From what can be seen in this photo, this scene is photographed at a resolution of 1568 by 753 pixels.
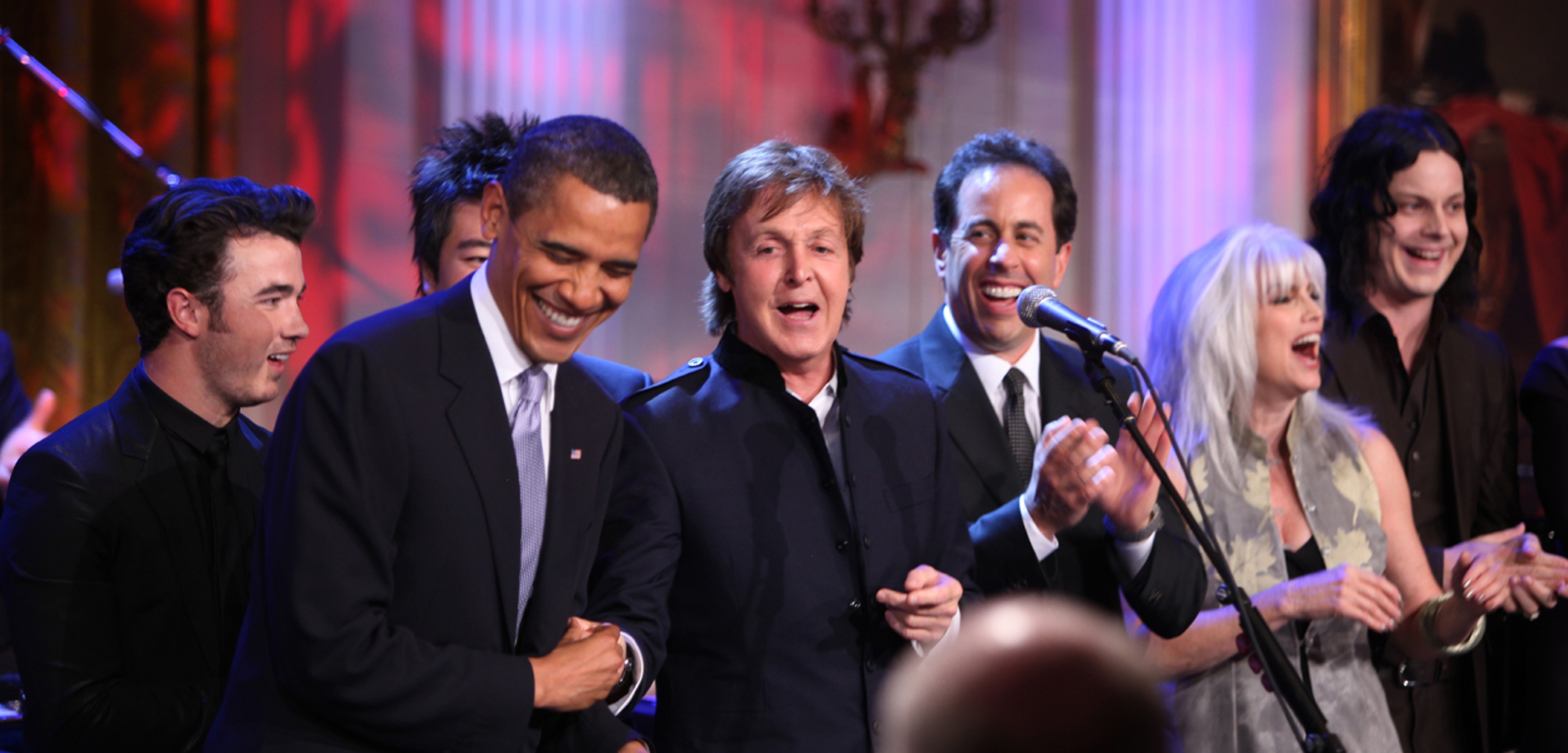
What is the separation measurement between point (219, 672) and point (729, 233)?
1.21m

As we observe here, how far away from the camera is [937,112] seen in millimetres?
6008

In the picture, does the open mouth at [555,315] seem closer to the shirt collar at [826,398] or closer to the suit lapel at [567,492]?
the suit lapel at [567,492]

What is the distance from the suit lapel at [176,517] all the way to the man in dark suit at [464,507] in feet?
Result: 1.52

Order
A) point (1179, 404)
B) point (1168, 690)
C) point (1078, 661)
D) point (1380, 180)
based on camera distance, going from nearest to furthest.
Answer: point (1078, 661), point (1168, 690), point (1179, 404), point (1380, 180)

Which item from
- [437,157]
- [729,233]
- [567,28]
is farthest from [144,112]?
[729,233]

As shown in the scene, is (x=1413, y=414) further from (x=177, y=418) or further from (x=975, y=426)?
(x=177, y=418)

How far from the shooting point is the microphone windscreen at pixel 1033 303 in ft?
7.26

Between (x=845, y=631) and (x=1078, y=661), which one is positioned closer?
(x=1078, y=661)

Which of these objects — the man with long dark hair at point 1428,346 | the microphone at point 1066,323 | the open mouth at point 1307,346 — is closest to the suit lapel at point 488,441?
the microphone at point 1066,323

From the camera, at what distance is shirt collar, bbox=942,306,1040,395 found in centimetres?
288

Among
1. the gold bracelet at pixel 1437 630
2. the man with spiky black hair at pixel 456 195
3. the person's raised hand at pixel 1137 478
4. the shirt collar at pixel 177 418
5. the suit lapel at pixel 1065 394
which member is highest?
the man with spiky black hair at pixel 456 195

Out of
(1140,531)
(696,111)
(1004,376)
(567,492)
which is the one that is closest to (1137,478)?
(1140,531)

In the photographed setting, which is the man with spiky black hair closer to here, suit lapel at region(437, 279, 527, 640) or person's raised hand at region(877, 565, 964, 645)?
suit lapel at region(437, 279, 527, 640)

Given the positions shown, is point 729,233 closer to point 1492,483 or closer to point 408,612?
point 408,612
